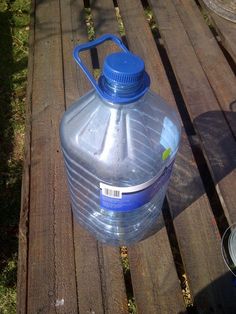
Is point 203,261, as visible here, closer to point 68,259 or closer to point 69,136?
point 68,259

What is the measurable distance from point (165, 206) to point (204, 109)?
66cm

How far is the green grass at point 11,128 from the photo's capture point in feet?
6.31

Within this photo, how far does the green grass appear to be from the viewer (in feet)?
6.31

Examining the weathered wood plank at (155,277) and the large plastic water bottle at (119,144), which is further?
the weathered wood plank at (155,277)

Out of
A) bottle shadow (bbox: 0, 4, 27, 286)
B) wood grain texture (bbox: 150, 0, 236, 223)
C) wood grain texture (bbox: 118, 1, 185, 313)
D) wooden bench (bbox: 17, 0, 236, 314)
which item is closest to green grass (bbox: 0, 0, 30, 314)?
bottle shadow (bbox: 0, 4, 27, 286)

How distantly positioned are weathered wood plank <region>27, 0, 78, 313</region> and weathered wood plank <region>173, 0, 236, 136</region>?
921 millimetres

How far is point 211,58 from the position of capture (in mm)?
2316

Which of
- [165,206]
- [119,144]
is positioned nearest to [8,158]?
[165,206]

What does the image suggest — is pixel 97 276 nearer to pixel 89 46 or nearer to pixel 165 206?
pixel 165 206

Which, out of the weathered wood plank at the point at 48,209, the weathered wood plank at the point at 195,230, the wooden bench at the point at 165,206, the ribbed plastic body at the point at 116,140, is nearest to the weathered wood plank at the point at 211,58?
the wooden bench at the point at 165,206

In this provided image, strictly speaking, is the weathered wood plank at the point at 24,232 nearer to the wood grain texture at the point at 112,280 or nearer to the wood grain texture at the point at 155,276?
the wood grain texture at the point at 112,280

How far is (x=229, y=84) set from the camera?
2145mm

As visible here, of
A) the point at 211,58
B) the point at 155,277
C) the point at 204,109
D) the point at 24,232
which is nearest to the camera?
the point at 155,277

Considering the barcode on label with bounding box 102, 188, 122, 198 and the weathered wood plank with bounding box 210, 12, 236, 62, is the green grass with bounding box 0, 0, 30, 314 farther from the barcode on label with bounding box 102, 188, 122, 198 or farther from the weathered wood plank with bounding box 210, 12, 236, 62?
the weathered wood plank with bounding box 210, 12, 236, 62
